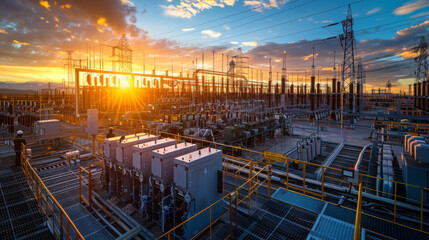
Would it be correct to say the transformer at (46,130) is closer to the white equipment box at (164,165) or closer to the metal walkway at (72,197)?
the metal walkway at (72,197)

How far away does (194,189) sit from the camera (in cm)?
486

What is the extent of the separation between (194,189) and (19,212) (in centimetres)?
525

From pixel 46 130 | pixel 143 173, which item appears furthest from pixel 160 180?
pixel 46 130

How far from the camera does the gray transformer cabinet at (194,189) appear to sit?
15.5ft

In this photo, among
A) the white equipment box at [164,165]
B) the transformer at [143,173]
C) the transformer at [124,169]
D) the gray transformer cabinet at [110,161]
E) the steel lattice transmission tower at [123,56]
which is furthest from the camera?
→ the steel lattice transmission tower at [123,56]

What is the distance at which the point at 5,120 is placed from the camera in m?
23.4

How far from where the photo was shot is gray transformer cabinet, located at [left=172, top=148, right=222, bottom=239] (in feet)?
15.5

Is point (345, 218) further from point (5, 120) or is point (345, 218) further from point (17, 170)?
point (5, 120)

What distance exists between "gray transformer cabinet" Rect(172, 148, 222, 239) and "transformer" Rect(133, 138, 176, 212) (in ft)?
3.66

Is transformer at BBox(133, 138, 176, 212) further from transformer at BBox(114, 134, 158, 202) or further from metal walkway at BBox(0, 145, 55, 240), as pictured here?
metal walkway at BBox(0, 145, 55, 240)

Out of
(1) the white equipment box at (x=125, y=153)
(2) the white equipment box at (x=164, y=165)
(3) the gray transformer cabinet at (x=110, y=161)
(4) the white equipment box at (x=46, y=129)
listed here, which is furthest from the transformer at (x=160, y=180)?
(4) the white equipment box at (x=46, y=129)

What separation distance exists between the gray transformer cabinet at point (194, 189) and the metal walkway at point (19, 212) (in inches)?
130

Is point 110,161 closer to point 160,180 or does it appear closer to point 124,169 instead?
point 124,169

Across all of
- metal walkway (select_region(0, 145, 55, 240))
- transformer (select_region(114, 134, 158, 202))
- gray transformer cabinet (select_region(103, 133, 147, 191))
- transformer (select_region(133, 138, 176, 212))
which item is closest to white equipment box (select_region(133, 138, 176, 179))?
transformer (select_region(133, 138, 176, 212))
